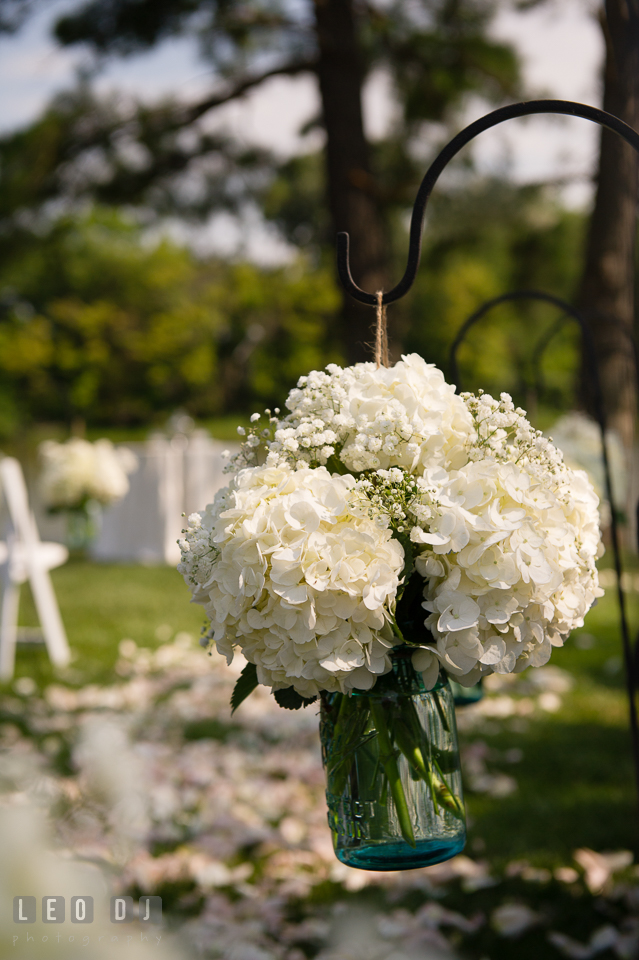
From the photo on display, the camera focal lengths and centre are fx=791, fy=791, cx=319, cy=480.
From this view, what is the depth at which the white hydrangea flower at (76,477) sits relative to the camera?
6.42 metres

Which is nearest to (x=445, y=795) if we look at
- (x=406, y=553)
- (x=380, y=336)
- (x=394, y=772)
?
(x=394, y=772)

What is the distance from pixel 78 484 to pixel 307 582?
5.84 m

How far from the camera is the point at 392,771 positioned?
1080 millimetres

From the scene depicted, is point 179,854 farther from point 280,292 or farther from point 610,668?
point 280,292

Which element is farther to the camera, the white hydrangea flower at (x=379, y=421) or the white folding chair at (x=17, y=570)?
the white folding chair at (x=17, y=570)

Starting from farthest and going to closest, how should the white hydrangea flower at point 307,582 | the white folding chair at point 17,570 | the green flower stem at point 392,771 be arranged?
the white folding chair at point 17,570, the green flower stem at point 392,771, the white hydrangea flower at point 307,582

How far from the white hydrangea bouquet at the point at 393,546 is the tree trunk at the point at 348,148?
16.3 feet

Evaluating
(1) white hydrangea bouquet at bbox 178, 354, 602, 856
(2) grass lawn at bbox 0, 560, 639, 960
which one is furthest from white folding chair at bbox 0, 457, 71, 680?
(1) white hydrangea bouquet at bbox 178, 354, 602, 856

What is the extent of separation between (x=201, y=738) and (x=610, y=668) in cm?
241

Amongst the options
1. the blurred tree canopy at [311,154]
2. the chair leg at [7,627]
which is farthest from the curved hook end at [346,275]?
the chair leg at [7,627]

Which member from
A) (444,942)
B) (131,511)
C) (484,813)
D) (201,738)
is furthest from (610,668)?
(131,511)

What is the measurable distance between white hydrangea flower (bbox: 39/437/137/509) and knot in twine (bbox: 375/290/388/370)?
5596 millimetres

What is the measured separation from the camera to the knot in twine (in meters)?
1.17

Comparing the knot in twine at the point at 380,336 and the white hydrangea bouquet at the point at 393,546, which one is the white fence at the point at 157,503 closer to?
the knot in twine at the point at 380,336
